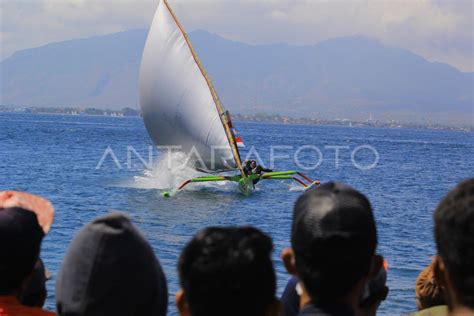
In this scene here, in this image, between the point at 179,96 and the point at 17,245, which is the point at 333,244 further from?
A: the point at 179,96

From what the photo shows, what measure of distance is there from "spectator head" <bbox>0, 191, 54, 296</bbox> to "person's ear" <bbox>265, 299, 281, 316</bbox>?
1.19m

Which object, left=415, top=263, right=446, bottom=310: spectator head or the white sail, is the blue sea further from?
left=415, top=263, right=446, bottom=310: spectator head

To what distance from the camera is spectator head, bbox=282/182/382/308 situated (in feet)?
9.98

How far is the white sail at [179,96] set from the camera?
25406 mm

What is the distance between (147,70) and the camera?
26.2 metres

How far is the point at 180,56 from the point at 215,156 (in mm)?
3506

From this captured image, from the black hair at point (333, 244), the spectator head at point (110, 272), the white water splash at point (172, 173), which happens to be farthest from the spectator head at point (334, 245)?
the white water splash at point (172, 173)

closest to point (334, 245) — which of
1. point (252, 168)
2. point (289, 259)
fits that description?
point (289, 259)

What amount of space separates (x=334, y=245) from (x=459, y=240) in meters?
0.52

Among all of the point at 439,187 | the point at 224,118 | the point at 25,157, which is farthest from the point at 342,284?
the point at 25,157

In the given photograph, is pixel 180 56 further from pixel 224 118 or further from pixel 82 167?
pixel 82 167

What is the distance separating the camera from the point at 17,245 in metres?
3.39

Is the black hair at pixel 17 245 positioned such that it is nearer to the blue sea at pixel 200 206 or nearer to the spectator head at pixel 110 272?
the spectator head at pixel 110 272

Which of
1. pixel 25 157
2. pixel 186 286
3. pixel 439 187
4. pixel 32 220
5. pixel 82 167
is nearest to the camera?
pixel 186 286
